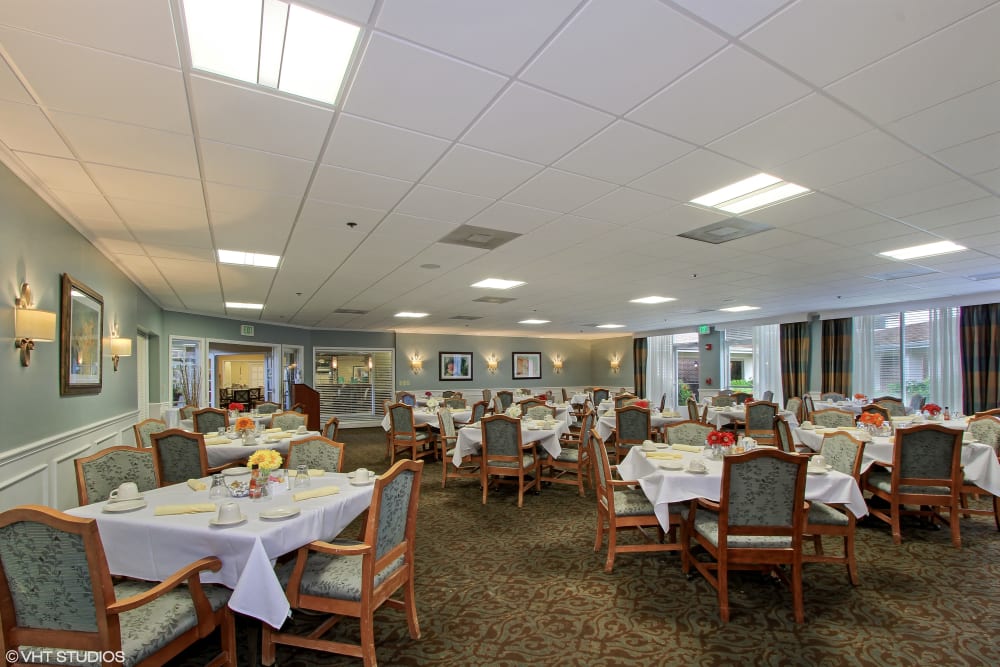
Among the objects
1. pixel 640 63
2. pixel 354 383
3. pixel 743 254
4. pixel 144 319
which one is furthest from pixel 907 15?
pixel 354 383

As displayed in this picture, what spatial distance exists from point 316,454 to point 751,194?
3.73m

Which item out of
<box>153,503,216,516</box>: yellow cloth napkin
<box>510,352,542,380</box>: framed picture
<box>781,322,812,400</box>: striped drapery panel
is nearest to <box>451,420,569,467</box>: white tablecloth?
<box>153,503,216,516</box>: yellow cloth napkin

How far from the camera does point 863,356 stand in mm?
9852

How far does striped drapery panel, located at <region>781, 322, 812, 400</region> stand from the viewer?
1070 cm

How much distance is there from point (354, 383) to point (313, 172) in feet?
37.7

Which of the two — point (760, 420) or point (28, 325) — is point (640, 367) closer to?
point (760, 420)

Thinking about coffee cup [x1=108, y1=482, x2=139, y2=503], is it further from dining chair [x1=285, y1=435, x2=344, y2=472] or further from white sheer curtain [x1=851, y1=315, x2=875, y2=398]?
white sheer curtain [x1=851, y1=315, x2=875, y2=398]

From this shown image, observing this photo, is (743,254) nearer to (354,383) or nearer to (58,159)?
(58,159)

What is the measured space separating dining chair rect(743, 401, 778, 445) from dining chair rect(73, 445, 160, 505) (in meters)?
7.56

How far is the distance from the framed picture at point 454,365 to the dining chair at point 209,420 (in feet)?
27.8

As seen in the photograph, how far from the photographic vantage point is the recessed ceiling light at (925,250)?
486 centimetres

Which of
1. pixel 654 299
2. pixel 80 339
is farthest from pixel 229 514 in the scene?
pixel 654 299

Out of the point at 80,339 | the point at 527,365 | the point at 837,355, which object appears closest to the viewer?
the point at 80,339

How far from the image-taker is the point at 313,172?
2.96 m
